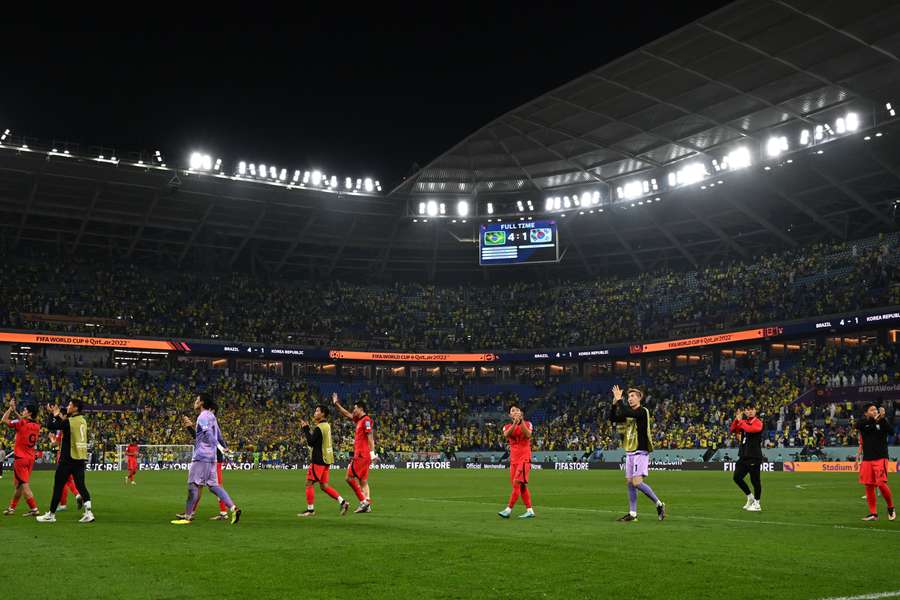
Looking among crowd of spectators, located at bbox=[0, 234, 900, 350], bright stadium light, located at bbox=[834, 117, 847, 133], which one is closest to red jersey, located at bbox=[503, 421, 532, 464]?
bright stadium light, located at bbox=[834, 117, 847, 133]

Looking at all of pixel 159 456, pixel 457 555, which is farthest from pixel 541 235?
pixel 457 555

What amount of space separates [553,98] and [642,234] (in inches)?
1046

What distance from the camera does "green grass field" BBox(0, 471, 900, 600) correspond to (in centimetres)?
948

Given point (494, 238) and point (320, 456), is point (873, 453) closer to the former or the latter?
point (320, 456)

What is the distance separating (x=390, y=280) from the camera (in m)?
88.5

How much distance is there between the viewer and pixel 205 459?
16141 mm

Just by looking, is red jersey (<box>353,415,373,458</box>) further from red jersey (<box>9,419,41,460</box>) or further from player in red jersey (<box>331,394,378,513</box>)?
red jersey (<box>9,419,41,460</box>)

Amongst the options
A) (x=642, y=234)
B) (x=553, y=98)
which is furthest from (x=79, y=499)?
(x=642, y=234)

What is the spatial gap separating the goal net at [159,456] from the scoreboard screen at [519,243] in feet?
85.0

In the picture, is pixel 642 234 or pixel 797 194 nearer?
pixel 797 194

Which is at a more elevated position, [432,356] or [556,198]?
[556,198]

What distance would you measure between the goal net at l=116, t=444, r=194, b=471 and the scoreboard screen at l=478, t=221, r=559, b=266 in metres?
25.9

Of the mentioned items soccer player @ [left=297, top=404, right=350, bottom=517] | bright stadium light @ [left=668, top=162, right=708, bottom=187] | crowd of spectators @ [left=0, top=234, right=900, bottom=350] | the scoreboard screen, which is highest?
bright stadium light @ [left=668, top=162, right=708, bottom=187]

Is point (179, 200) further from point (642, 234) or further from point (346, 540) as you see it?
point (346, 540)
